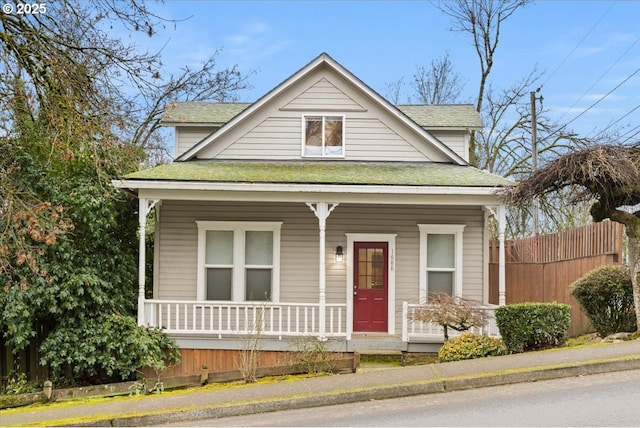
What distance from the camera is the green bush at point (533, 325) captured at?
1133 centimetres

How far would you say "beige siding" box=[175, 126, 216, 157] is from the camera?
17234 mm

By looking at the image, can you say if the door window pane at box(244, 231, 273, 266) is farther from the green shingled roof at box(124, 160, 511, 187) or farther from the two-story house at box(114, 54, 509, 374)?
the green shingled roof at box(124, 160, 511, 187)

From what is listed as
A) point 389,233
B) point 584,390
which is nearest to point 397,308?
point 389,233

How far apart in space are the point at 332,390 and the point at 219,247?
6165 millimetres

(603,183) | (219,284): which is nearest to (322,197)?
(219,284)

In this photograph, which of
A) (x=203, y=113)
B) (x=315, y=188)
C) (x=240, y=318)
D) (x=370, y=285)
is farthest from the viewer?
(x=203, y=113)

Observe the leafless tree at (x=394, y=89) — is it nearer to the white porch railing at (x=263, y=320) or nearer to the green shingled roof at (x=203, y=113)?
the green shingled roof at (x=203, y=113)

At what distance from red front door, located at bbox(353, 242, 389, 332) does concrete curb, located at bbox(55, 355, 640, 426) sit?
520 cm

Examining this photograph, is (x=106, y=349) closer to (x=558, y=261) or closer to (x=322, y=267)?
(x=322, y=267)

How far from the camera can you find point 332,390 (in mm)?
9531

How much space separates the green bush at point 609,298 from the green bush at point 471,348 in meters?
2.10

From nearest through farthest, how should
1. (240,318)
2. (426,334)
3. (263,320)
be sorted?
(426,334) < (263,320) < (240,318)

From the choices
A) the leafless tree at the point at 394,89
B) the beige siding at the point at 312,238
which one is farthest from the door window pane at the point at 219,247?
the leafless tree at the point at 394,89

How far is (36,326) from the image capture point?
1314cm
